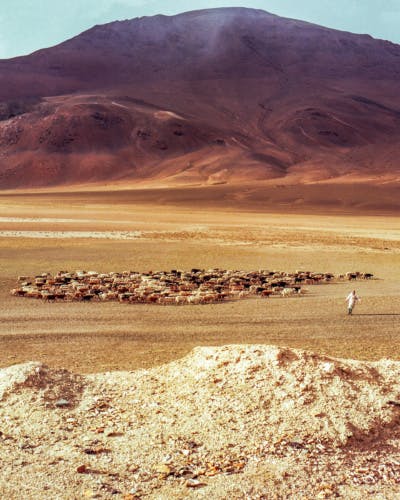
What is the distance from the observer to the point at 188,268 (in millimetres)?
29750

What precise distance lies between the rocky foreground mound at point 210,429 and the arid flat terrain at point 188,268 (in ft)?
9.87

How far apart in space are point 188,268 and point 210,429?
21.5 m

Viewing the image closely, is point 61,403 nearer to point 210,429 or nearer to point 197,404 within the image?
point 197,404

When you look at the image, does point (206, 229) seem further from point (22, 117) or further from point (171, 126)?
point (22, 117)

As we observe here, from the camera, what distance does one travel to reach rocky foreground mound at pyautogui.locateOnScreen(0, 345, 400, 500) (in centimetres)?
716

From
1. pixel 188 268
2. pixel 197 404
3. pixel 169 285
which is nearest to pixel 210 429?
pixel 197 404

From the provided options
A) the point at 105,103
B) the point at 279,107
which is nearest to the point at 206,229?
the point at 105,103

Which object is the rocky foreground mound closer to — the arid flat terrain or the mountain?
the arid flat terrain

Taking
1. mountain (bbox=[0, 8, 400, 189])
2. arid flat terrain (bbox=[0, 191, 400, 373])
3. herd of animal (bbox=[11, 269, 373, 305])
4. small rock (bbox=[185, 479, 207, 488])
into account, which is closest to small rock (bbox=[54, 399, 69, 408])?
small rock (bbox=[185, 479, 207, 488])

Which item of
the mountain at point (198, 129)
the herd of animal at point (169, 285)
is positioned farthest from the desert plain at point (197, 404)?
the mountain at point (198, 129)

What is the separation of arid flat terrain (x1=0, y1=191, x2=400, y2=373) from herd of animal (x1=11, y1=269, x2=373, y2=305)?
0.67m

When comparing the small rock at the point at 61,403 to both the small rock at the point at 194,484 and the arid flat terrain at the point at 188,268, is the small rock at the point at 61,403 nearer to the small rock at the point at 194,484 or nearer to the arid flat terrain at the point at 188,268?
the small rock at the point at 194,484

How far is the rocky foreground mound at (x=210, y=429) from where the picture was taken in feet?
23.5

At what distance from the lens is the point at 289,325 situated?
677 inches
